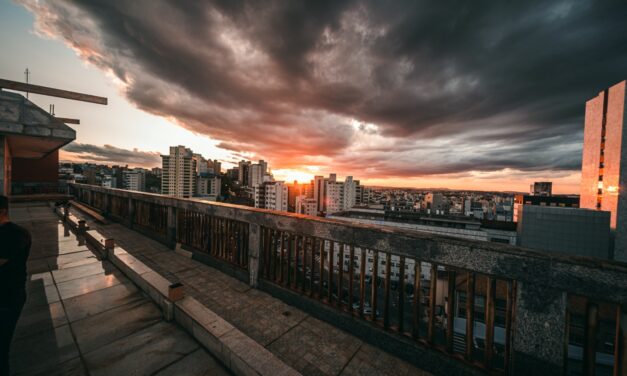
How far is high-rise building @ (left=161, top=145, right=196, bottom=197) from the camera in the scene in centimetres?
9956

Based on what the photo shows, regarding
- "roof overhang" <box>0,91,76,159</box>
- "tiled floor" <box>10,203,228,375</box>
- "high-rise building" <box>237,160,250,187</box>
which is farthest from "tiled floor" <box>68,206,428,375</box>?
"high-rise building" <box>237,160,250,187</box>

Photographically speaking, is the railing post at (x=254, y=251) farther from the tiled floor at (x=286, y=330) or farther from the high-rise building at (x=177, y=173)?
the high-rise building at (x=177, y=173)

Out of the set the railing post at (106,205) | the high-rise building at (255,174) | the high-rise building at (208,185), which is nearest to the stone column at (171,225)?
the railing post at (106,205)

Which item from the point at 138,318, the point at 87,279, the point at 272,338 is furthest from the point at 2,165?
the point at 272,338

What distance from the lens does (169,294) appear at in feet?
10.5

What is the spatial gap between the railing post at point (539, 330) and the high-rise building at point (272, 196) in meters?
83.8

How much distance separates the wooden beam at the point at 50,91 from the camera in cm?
676

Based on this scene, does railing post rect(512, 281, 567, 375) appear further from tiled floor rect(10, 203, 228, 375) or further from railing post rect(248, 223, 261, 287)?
railing post rect(248, 223, 261, 287)

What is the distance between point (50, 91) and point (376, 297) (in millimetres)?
12200

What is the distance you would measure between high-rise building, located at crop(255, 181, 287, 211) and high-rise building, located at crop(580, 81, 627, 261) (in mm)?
76986

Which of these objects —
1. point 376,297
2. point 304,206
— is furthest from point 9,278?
point 304,206

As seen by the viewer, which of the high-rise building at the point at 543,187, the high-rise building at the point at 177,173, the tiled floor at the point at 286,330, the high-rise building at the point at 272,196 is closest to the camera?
the tiled floor at the point at 286,330

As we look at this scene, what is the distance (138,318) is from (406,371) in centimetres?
380

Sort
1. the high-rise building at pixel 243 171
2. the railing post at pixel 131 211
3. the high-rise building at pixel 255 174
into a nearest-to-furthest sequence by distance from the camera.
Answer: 1. the railing post at pixel 131 211
2. the high-rise building at pixel 255 174
3. the high-rise building at pixel 243 171
